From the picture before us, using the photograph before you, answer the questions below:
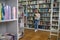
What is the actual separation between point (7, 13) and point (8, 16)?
0.06m

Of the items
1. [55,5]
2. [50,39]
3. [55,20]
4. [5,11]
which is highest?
[55,5]

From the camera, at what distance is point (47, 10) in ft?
21.3

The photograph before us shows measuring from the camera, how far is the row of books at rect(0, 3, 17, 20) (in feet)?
4.98

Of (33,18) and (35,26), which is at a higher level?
(33,18)

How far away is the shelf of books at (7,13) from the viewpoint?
1516mm

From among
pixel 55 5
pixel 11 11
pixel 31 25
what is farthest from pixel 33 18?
pixel 11 11

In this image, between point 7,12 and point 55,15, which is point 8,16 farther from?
point 55,15

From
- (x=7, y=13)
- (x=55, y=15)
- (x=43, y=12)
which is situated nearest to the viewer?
(x=7, y=13)

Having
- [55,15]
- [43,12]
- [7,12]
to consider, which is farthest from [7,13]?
[43,12]

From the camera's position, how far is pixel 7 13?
1.62m

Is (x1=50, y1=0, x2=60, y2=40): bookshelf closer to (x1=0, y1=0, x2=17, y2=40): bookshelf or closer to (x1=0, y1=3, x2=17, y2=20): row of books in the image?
(x1=0, y1=0, x2=17, y2=40): bookshelf

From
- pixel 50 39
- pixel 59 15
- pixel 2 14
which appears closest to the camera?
pixel 2 14

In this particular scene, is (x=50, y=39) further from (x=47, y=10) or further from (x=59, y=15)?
(x=47, y=10)

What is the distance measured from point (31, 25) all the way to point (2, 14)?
5.54 m
